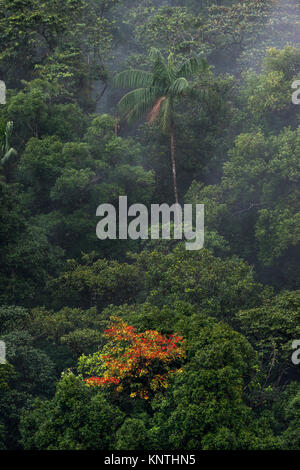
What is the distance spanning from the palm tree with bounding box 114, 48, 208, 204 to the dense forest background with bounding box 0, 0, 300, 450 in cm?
65

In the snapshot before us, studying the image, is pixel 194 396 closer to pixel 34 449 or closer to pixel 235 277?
pixel 34 449

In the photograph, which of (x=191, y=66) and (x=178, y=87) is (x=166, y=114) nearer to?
(x=178, y=87)

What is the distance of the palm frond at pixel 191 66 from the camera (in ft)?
70.2

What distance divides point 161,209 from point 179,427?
45.4 ft

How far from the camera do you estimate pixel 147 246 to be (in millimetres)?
21328

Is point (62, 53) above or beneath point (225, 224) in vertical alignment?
above

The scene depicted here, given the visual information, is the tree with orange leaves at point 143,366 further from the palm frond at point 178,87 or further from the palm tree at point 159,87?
the palm tree at point 159,87

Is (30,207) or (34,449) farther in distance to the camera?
(30,207)

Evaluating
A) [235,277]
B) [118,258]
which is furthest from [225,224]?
[235,277]

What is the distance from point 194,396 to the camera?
11539mm

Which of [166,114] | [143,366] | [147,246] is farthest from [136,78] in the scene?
[143,366]

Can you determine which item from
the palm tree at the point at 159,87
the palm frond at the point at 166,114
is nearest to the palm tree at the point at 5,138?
the palm tree at the point at 159,87

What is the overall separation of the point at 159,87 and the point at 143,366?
12394mm

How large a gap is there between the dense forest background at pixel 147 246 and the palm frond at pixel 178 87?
595 mm
